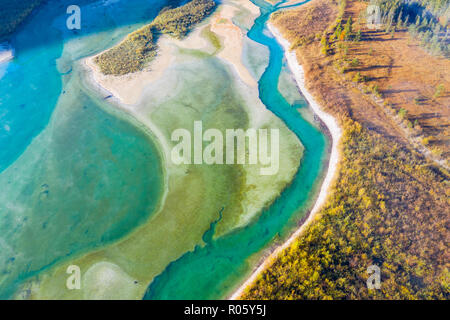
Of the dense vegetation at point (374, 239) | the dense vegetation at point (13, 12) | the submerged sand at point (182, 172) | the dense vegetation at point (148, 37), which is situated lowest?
the dense vegetation at point (374, 239)

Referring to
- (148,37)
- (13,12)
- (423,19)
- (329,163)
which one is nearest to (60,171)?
(148,37)

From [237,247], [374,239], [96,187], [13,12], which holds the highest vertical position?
[13,12]

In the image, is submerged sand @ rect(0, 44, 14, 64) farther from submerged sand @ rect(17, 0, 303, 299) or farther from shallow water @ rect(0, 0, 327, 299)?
submerged sand @ rect(17, 0, 303, 299)

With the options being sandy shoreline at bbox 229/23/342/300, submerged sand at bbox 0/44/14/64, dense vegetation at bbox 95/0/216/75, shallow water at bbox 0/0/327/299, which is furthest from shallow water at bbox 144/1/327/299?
submerged sand at bbox 0/44/14/64

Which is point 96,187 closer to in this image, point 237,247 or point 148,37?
point 237,247

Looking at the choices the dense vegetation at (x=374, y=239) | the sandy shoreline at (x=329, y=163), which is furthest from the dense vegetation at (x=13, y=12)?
the dense vegetation at (x=374, y=239)

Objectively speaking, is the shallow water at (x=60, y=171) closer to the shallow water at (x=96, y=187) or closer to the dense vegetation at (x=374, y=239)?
the shallow water at (x=96, y=187)
